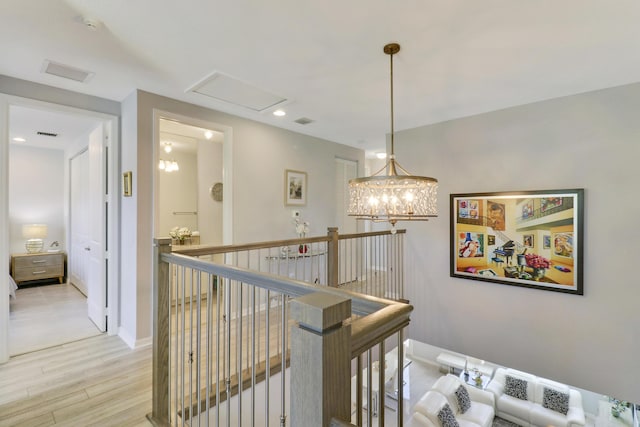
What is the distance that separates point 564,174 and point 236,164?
3.81 metres

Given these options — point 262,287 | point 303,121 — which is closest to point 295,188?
point 303,121

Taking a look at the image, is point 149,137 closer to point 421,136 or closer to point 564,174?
point 421,136

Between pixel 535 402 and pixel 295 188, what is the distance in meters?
5.32

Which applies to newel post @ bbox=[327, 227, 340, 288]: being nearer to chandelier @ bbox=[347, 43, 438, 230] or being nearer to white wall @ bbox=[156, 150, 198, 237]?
chandelier @ bbox=[347, 43, 438, 230]

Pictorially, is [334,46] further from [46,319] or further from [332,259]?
[46,319]

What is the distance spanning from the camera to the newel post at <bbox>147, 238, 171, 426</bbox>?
1961 mm

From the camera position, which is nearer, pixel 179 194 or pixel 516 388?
pixel 516 388

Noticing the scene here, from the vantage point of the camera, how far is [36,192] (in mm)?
5543

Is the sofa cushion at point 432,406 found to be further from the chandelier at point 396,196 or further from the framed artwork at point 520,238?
the chandelier at point 396,196

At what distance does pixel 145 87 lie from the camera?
2945mm

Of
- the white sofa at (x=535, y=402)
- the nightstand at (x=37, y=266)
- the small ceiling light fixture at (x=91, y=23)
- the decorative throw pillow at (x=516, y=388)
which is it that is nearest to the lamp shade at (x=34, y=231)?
the nightstand at (x=37, y=266)

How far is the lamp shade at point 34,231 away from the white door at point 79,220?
437mm

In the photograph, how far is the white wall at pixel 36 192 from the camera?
17.5 feet

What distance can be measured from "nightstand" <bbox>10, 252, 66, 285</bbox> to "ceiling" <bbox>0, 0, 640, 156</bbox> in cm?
397
